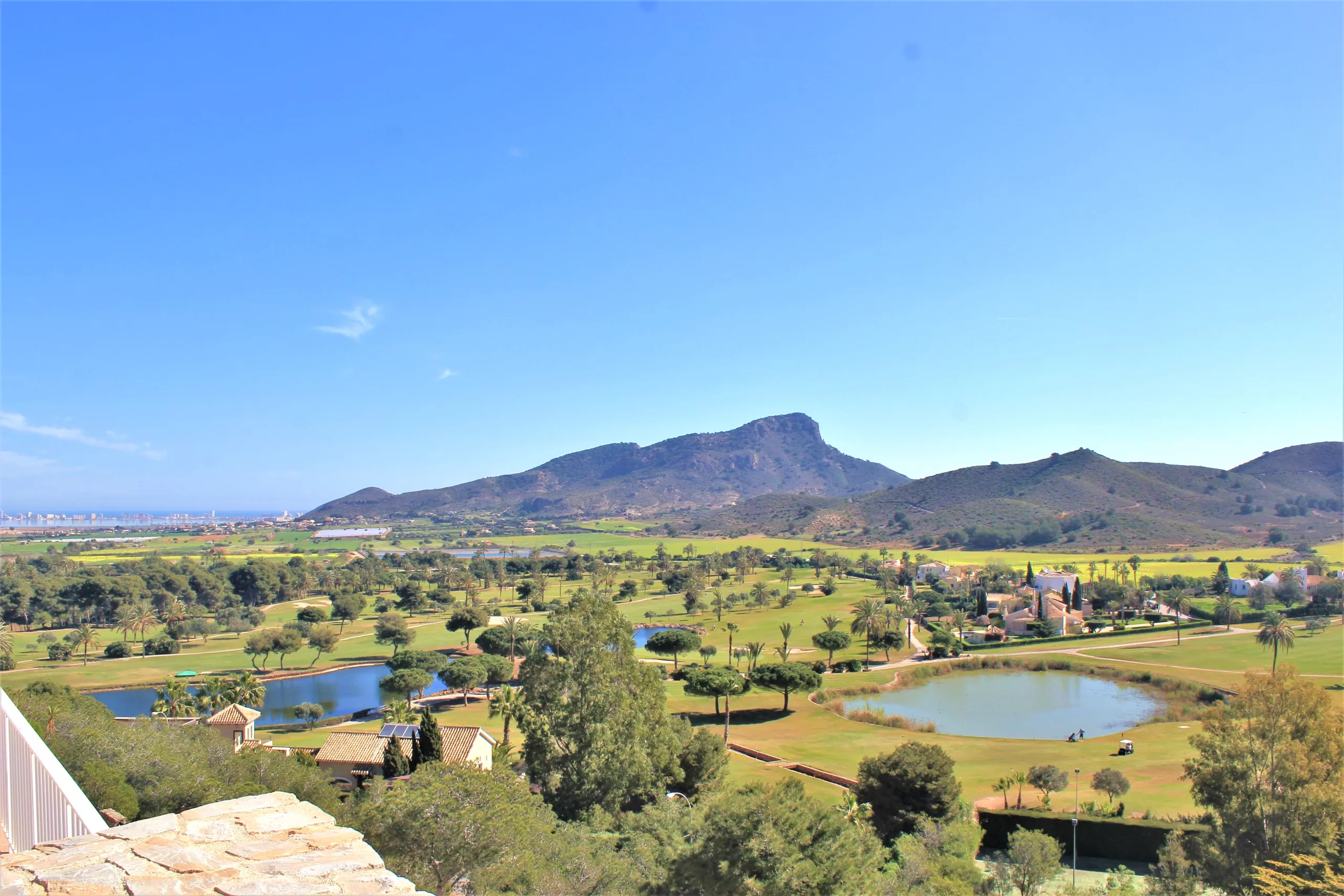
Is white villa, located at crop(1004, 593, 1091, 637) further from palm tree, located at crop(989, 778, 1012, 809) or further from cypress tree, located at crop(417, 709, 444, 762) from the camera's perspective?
cypress tree, located at crop(417, 709, 444, 762)

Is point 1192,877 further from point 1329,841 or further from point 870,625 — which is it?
point 870,625

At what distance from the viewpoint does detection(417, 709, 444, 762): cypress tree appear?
25.8 m

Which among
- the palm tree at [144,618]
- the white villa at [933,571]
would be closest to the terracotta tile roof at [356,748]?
the palm tree at [144,618]

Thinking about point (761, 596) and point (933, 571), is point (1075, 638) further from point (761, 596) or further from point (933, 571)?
point (933, 571)

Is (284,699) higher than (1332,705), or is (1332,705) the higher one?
(1332,705)

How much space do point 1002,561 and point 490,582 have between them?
251 ft

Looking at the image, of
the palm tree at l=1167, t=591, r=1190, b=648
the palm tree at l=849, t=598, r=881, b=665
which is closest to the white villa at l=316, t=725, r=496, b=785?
the palm tree at l=849, t=598, r=881, b=665

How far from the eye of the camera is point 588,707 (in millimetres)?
25391

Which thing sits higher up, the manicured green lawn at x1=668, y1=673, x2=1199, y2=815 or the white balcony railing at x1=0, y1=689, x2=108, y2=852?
the white balcony railing at x1=0, y1=689, x2=108, y2=852

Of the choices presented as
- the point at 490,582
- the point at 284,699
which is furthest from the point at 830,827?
the point at 490,582

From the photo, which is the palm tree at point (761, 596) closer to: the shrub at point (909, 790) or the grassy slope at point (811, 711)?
the grassy slope at point (811, 711)

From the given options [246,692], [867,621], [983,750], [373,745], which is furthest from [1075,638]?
[246,692]

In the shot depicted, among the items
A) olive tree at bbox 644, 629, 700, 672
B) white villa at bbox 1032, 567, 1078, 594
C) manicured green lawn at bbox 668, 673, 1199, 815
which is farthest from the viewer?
white villa at bbox 1032, 567, 1078, 594

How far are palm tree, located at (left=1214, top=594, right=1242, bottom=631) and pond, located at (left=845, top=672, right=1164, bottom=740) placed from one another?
2517cm
